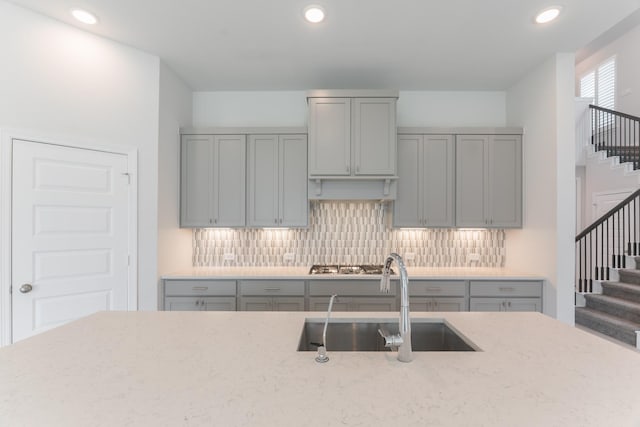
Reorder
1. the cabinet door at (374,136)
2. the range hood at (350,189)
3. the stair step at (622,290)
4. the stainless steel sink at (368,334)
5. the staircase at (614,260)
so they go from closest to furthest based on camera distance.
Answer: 1. the stainless steel sink at (368,334)
2. the cabinet door at (374,136)
3. the range hood at (350,189)
4. the staircase at (614,260)
5. the stair step at (622,290)

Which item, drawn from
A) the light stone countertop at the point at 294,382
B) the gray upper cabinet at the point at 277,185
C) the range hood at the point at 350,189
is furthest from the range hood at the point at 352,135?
the light stone countertop at the point at 294,382

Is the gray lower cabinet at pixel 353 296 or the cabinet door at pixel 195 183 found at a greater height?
the cabinet door at pixel 195 183

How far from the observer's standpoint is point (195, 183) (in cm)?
315

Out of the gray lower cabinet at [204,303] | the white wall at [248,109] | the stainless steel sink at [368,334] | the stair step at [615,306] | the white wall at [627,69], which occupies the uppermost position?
the white wall at [627,69]

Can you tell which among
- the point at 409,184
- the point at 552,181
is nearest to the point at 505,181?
the point at 552,181

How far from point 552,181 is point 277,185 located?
259cm

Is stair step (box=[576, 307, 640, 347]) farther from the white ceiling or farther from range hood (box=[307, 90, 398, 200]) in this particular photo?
range hood (box=[307, 90, 398, 200])

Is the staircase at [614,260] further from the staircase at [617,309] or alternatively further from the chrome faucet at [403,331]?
the chrome faucet at [403,331]

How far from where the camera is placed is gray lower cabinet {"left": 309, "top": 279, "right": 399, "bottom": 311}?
2.86m

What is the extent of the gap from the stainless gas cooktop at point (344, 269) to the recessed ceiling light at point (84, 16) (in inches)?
107

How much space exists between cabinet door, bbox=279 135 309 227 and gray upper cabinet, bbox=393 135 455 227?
3.22 ft

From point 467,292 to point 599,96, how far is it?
6.88 m

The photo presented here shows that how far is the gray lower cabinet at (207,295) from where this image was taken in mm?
2863

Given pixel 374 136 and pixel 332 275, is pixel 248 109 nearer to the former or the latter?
pixel 374 136
